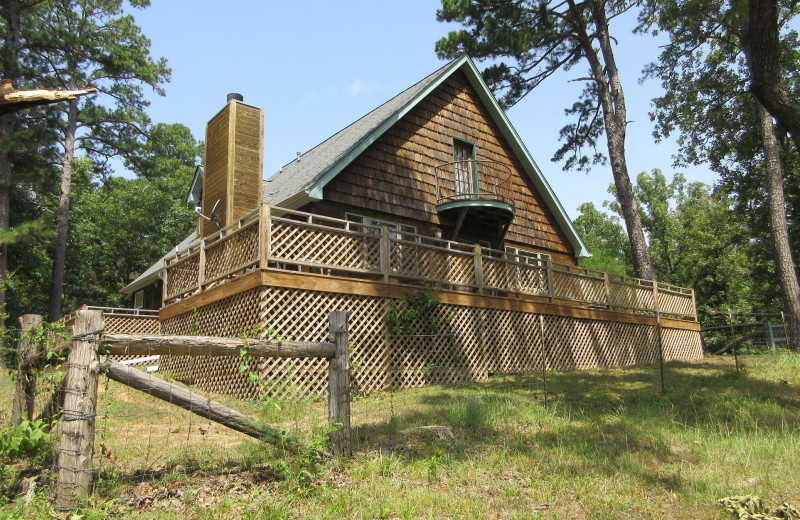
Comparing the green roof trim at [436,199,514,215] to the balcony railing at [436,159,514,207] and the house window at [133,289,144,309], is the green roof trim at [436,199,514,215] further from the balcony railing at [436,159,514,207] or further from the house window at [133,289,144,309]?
the house window at [133,289,144,309]

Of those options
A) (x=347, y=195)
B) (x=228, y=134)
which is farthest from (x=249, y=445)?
(x=228, y=134)

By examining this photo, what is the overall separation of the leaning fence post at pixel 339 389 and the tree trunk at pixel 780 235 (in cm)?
1770

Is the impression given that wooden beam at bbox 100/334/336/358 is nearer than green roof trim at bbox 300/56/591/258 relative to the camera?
Yes

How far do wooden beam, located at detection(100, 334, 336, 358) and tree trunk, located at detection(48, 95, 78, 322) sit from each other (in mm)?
22391

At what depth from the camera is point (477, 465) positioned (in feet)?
19.5

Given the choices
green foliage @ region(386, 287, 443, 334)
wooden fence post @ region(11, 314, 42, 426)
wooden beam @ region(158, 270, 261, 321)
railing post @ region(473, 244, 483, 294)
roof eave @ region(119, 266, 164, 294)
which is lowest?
wooden fence post @ region(11, 314, 42, 426)

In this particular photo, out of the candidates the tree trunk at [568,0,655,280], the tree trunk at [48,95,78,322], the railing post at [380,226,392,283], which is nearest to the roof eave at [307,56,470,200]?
the railing post at [380,226,392,283]

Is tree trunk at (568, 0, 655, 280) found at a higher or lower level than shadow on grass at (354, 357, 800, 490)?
higher

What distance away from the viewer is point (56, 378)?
16.4 ft

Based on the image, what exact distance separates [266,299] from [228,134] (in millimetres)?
5907

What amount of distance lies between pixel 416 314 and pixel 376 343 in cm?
108

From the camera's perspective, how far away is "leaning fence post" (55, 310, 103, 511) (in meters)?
4.49

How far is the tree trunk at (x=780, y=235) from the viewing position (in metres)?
19.0

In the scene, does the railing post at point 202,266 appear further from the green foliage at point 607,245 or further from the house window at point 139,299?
the green foliage at point 607,245
